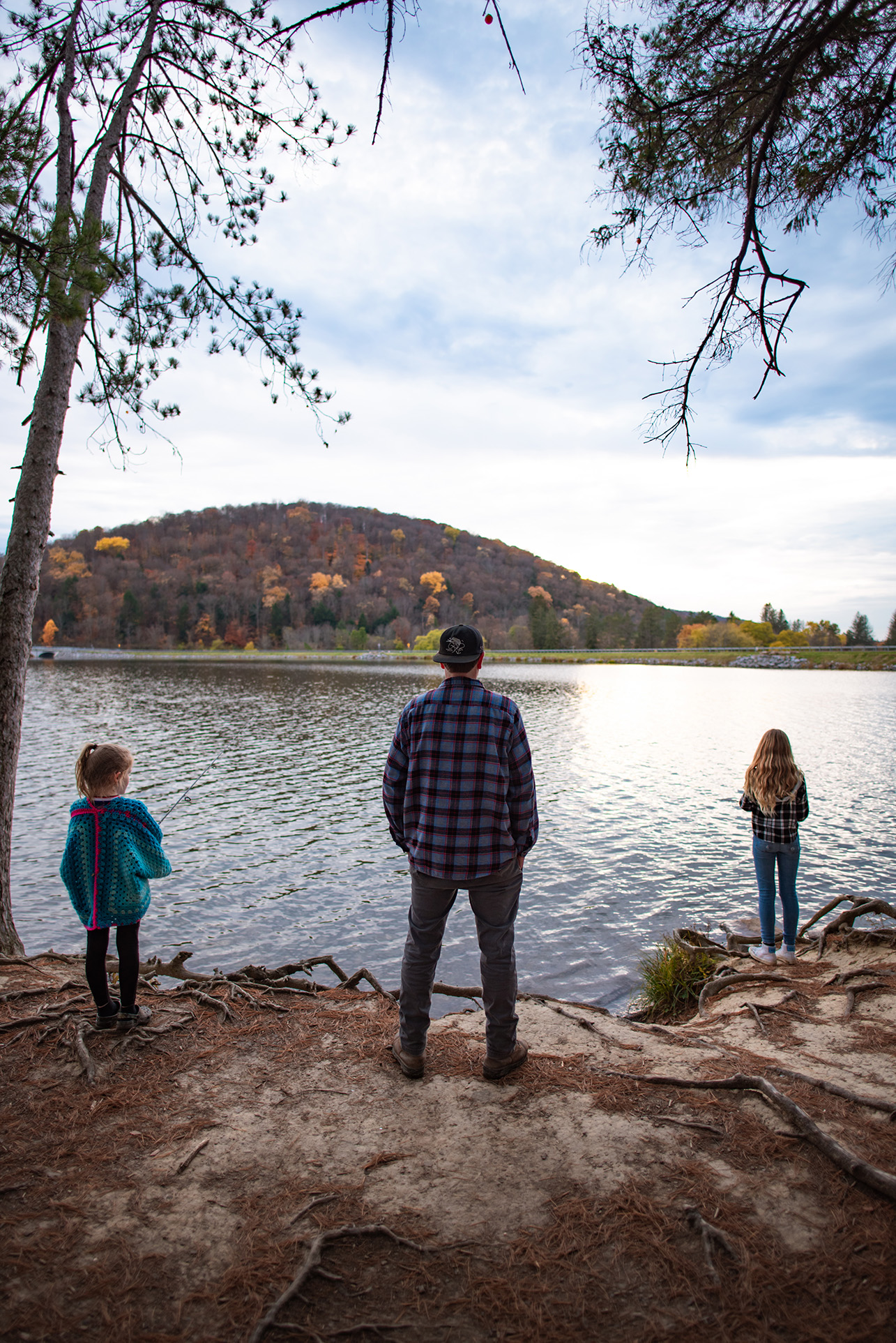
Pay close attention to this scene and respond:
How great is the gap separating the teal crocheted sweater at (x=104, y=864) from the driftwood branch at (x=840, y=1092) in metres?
3.50

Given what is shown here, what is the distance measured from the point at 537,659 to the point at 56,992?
114381 mm

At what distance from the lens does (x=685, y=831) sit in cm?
1390

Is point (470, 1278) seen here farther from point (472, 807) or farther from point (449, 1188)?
point (472, 807)

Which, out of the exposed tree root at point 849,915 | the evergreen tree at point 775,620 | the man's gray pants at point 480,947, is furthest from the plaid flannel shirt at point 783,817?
the evergreen tree at point 775,620

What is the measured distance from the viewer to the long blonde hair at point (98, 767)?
4.00 metres

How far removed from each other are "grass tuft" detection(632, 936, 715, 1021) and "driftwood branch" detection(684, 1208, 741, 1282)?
4384 mm

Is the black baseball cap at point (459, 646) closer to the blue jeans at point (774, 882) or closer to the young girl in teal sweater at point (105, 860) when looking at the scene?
the young girl in teal sweater at point (105, 860)

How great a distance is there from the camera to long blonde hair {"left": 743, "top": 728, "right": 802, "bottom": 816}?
563 cm

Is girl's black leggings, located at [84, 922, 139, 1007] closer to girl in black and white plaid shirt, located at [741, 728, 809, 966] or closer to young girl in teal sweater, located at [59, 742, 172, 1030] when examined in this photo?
young girl in teal sweater, located at [59, 742, 172, 1030]

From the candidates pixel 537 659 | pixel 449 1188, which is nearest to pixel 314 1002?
pixel 449 1188

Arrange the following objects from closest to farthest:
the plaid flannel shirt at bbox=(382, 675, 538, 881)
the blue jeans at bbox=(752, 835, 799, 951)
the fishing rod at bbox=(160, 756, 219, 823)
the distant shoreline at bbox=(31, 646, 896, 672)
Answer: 1. the plaid flannel shirt at bbox=(382, 675, 538, 881)
2. the blue jeans at bbox=(752, 835, 799, 951)
3. the fishing rod at bbox=(160, 756, 219, 823)
4. the distant shoreline at bbox=(31, 646, 896, 672)

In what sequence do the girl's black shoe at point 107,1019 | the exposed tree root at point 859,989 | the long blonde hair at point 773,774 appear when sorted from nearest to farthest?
the girl's black shoe at point 107,1019
the exposed tree root at point 859,989
the long blonde hair at point 773,774

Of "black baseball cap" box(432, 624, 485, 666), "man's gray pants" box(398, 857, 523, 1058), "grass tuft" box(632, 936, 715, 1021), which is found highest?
"black baseball cap" box(432, 624, 485, 666)

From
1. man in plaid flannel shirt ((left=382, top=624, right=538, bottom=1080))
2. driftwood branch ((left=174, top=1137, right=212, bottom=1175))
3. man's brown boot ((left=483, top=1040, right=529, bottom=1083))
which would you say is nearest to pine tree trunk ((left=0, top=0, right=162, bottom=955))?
driftwood branch ((left=174, top=1137, right=212, bottom=1175))
